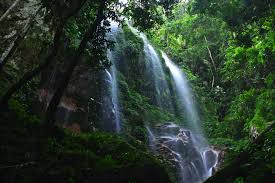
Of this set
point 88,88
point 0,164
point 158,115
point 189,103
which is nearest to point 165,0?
point 0,164

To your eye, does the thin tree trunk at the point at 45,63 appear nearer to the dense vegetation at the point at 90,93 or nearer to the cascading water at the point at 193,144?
the dense vegetation at the point at 90,93

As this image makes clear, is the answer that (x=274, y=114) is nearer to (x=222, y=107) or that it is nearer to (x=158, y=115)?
(x=158, y=115)

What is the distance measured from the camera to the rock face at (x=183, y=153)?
55.8 feet

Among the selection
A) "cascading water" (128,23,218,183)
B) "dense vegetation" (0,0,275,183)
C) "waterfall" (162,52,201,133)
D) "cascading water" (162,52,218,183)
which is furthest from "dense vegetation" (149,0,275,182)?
"cascading water" (128,23,218,183)

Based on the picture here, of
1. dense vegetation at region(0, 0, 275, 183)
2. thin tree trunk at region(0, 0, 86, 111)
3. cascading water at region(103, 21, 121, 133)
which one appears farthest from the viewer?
cascading water at region(103, 21, 121, 133)

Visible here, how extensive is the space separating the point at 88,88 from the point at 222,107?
620 inches

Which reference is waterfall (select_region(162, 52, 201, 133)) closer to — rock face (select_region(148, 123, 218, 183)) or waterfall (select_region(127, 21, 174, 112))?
waterfall (select_region(127, 21, 174, 112))

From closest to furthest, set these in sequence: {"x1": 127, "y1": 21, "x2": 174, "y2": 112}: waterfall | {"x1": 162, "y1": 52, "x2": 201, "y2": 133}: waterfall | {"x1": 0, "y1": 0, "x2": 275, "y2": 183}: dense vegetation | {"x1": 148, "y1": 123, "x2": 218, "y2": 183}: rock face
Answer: {"x1": 0, "y1": 0, "x2": 275, "y2": 183}: dense vegetation → {"x1": 148, "y1": 123, "x2": 218, "y2": 183}: rock face → {"x1": 127, "y1": 21, "x2": 174, "y2": 112}: waterfall → {"x1": 162, "y1": 52, "x2": 201, "y2": 133}: waterfall

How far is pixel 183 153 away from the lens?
18094mm

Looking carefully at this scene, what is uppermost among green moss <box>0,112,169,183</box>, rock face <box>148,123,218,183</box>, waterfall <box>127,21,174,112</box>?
waterfall <box>127,21,174,112</box>

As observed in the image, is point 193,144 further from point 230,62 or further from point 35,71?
point 35,71

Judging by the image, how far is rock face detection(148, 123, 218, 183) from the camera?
55.8 ft

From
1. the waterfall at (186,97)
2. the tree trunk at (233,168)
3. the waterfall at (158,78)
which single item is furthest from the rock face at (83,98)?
the tree trunk at (233,168)

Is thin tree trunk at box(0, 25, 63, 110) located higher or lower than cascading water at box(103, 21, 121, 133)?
lower
